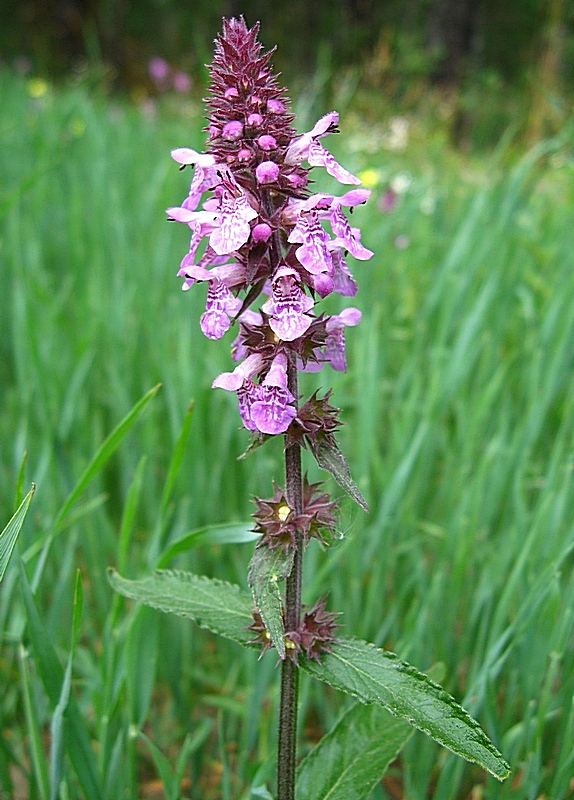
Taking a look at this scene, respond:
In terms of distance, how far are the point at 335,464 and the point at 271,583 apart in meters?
0.13

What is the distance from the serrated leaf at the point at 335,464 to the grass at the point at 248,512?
77mm

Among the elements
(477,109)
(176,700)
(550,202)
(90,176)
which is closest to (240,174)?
(176,700)

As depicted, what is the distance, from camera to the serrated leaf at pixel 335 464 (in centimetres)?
70

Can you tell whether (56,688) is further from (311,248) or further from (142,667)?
(311,248)

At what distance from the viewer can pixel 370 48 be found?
855 centimetres

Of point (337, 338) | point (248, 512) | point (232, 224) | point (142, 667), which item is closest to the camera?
point (232, 224)

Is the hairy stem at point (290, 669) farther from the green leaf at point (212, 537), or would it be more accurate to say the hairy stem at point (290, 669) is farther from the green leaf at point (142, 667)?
the green leaf at point (142, 667)

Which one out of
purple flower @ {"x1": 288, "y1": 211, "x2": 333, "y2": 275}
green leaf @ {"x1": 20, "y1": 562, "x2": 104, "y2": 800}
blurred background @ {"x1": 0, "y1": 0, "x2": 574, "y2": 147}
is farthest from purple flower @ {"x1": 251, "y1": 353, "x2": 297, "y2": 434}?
blurred background @ {"x1": 0, "y1": 0, "x2": 574, "y2": 147}

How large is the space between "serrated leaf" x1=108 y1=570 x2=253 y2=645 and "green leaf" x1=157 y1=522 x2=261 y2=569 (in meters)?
0.06

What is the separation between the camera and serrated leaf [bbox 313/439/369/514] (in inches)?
27.4

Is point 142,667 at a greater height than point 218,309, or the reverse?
point 218,309

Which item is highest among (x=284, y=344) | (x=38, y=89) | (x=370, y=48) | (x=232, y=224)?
(x=370, y=48)

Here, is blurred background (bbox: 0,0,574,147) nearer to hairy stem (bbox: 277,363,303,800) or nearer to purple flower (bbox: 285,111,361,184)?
purple flower (bbox: 285,111,361,184)

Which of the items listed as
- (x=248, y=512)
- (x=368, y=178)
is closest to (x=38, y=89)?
(x=368, y=178)
